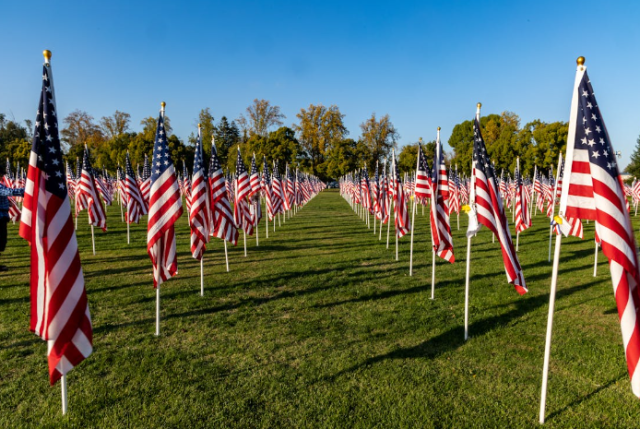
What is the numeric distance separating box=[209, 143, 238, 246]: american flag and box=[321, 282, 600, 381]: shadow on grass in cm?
590

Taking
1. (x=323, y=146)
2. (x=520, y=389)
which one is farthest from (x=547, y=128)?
(x=520, y=389)

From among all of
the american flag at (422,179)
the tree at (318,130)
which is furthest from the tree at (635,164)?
the american flag at (422,179)

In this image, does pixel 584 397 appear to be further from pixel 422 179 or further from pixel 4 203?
pixel 4 203

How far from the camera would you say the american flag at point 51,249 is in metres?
4.37

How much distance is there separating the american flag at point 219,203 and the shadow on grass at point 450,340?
5901mm

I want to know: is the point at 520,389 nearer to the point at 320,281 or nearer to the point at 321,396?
the point at 321,396

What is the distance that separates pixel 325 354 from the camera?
6.28m

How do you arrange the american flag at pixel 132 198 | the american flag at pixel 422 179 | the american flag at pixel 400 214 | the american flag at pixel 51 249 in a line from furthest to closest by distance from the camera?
the american flag at pixel 132 198
the american flag at pixel 400 214
the american flag at pixel 422 179
the american flag at pixel 51 249

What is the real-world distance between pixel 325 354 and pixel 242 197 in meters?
8.68

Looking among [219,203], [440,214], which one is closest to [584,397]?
[440,214]

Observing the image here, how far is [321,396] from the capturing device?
16.6 feet

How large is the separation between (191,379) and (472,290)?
699 centimetres

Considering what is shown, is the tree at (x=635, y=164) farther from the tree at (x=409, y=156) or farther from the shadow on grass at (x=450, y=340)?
the shadow on grass at (x=450, y=340)

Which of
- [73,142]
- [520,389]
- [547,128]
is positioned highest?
[73,142]
